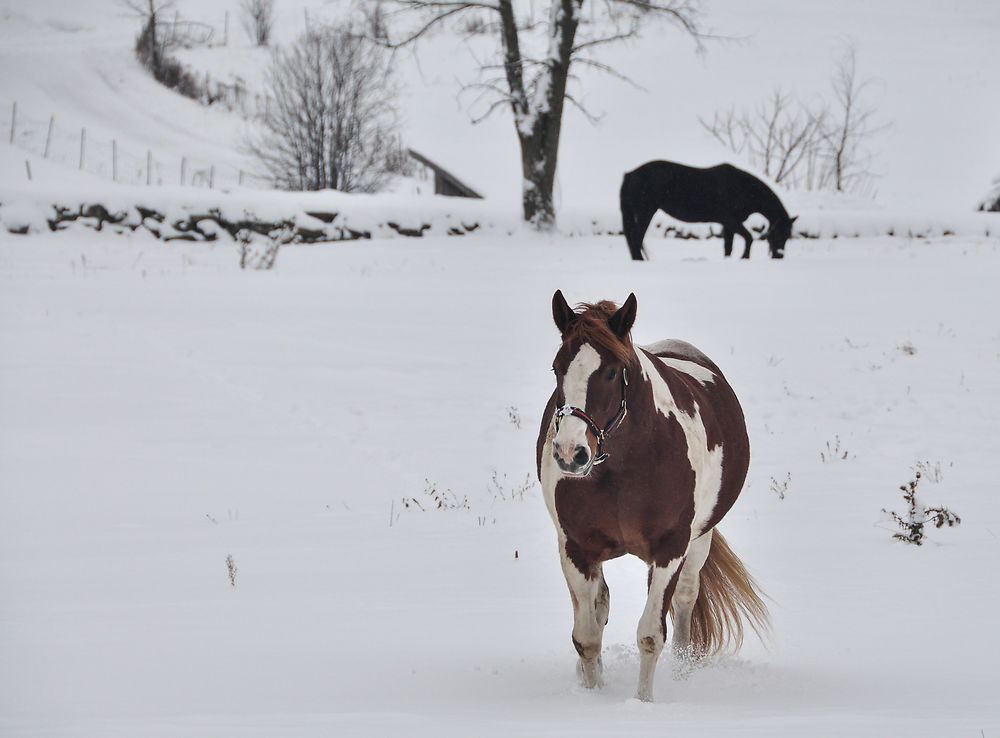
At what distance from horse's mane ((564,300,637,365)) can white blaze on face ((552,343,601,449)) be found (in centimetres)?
3

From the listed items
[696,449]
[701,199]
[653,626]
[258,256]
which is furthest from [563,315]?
[258,256]

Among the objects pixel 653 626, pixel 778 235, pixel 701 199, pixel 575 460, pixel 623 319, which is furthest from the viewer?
pixel 778 235

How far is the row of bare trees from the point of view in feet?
119

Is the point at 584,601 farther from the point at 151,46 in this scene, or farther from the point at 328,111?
the point at 151,46

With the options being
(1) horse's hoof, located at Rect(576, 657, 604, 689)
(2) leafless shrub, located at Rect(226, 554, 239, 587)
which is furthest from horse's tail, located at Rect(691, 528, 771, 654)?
(2) leafless shrub, located at Rect(226, 554, 239, 587)

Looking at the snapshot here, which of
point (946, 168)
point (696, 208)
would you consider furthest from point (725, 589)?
point (946, 168)

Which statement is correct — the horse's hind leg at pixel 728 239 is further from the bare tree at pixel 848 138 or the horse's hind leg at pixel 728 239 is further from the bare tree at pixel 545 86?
the bare tree at pixel 848 138

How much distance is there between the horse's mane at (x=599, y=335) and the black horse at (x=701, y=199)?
1335cm

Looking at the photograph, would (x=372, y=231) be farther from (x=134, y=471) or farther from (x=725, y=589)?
(x=725, y=589)

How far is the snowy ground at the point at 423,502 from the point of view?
3.52 m

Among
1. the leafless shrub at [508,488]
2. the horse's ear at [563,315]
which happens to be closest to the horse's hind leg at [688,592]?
the horse's ear at [563,315]

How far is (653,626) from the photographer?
3533 millimetres

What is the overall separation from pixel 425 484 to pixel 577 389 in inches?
177

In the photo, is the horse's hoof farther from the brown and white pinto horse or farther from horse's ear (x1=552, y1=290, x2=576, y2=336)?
horse's ear (x1=552, y1=290, x2=576, y2=336)
